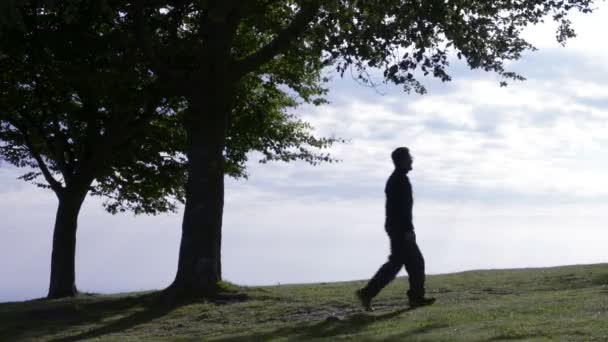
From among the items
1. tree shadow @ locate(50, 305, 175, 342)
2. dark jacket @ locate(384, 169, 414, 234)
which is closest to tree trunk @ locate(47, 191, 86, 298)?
tree shadow @ locate(50, 305, 175, 342)

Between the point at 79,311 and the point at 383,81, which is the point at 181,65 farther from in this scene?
the point at 79,311

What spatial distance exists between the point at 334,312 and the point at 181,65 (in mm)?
9385

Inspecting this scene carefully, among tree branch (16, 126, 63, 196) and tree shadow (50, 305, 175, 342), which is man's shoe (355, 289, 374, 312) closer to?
tree shadow (50, 305, 175, 342)

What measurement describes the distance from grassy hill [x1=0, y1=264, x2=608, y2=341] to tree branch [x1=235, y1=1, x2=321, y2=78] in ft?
17.7

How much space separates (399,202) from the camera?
545 inches

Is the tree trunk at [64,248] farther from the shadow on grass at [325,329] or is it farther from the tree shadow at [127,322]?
the shadow on grass at [325,329]

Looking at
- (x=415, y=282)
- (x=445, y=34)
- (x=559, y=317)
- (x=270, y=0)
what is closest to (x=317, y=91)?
(x=270, y=0)

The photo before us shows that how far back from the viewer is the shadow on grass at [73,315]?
55.1 ft

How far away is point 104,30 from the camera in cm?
2370

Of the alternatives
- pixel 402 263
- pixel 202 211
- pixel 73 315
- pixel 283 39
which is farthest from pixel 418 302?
pixel 73 315

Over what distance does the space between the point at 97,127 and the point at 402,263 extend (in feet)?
49.5

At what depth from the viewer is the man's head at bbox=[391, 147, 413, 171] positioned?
45.8 feet

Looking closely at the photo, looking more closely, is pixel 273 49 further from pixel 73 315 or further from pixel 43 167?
pixel 43 167

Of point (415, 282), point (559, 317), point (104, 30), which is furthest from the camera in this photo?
point (104, 30)
